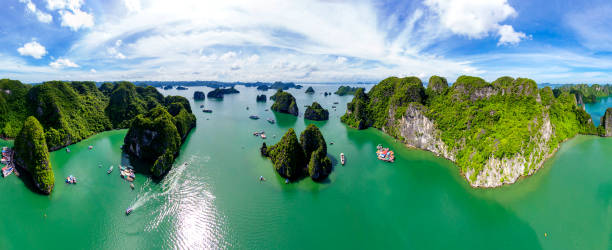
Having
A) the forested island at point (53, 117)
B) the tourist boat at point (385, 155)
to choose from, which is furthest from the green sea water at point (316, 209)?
the forested island at point (53, 117)

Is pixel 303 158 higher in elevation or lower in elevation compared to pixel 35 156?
lower

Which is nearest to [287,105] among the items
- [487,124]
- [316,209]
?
[316,209]

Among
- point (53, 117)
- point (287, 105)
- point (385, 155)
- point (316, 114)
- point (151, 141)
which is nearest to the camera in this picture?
point (151, 141)

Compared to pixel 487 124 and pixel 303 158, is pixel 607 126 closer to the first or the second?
pixel 487 124

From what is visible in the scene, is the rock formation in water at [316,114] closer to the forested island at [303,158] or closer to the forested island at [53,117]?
the forested island at [53,117]

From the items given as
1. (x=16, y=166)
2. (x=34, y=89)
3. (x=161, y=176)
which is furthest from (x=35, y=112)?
(x=161, y=176)

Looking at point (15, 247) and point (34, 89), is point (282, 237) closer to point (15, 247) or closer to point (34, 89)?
point (15, 247)
